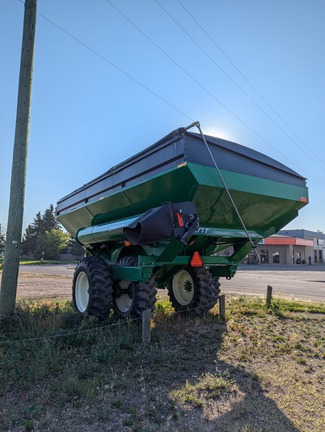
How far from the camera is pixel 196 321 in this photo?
656 centimetres

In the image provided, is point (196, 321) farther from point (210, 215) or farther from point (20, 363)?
point (20, 363)

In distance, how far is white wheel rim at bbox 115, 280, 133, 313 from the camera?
7004 mm

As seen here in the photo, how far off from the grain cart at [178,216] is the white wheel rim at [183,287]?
23 millimetres

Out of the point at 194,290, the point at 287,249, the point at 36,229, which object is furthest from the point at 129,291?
the point at 36,229

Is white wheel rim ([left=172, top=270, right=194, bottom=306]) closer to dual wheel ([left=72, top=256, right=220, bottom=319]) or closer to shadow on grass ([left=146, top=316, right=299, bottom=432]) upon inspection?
dual wheel ([left=72, top=256, right=220, bottom=319])

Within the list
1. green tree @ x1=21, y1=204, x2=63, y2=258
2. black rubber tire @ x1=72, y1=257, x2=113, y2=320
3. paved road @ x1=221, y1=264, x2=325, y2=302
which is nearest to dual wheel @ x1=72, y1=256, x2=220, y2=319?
black rubber tire @ x1=72, y1=257, x2=113, y2=320

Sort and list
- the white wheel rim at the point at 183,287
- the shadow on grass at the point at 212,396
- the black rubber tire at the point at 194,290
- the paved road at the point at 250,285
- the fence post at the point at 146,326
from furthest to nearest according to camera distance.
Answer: the paved road at the point at 250,285
the white wheel rim at the point at 183,287
the black rubber tire at the point at 194,290
the fence post at the point at 146,326
the shadow on grass at the point at 212,396

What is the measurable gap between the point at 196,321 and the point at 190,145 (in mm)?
3530

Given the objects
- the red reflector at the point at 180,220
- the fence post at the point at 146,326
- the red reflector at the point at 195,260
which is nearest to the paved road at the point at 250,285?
the red reflector at the point at 195,260

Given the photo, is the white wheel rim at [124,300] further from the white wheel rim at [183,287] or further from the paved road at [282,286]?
the paved road at [282,286]

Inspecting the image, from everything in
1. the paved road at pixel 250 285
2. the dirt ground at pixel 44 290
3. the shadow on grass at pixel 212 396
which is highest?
the paved road at pixel 250 285

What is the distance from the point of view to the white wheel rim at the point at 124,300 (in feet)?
23.0

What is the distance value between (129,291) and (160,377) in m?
3.04

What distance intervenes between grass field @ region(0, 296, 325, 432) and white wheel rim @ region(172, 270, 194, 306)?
50.4 inches
